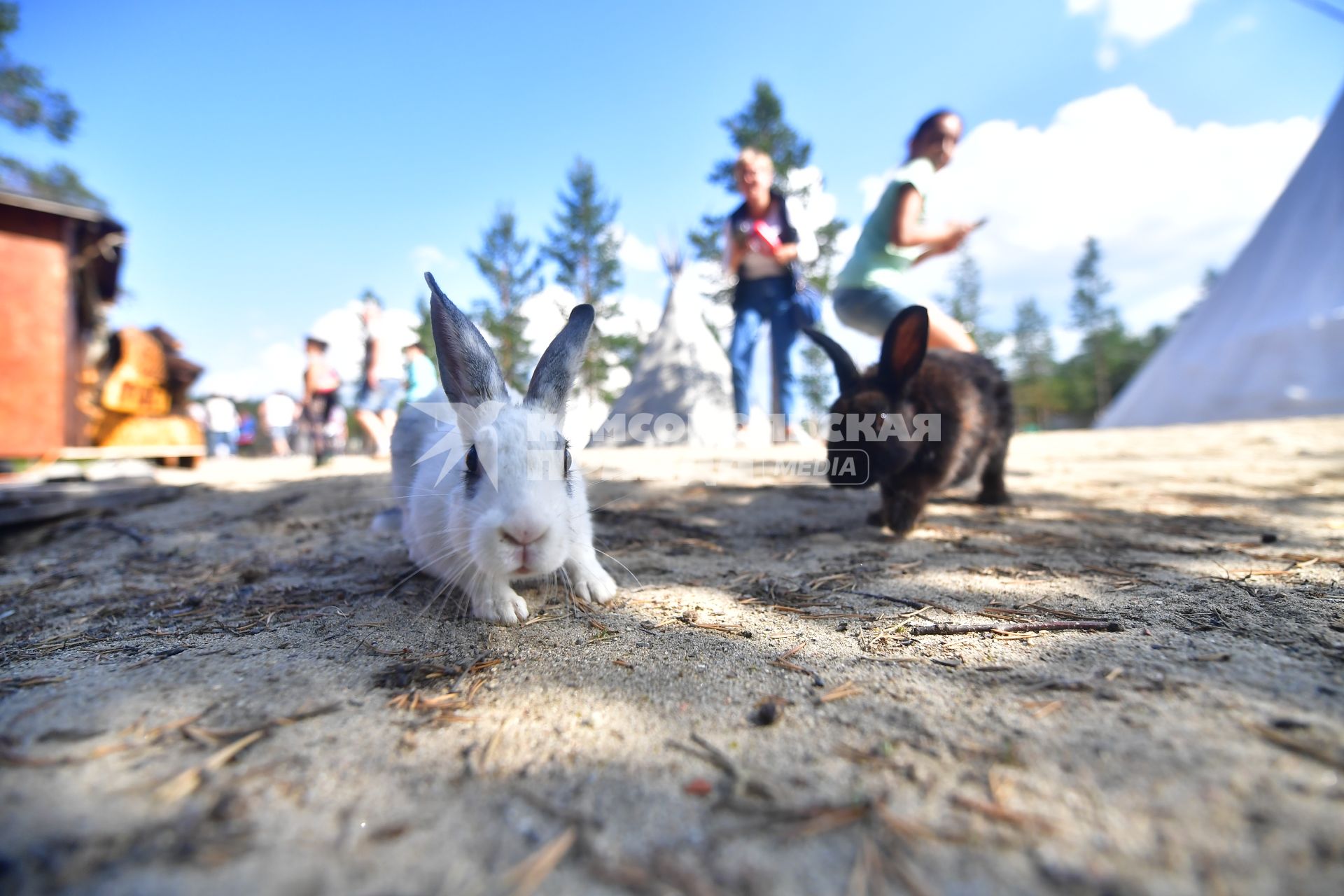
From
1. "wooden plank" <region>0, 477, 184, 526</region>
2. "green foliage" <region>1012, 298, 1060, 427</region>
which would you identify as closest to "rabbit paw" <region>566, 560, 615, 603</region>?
"wooden plank" <region>0, 477, 184, 526</region>

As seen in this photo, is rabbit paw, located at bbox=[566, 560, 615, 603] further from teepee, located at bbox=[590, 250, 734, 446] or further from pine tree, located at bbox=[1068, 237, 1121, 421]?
pine tree, located at bbox=[1068, 237, 1121, 421]

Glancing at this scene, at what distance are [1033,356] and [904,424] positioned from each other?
5048cm

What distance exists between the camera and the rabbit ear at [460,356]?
2.04m

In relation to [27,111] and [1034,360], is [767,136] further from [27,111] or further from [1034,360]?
[1034,360]

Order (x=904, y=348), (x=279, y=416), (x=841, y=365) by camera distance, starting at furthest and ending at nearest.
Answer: (x=279, y=416)
(x=841, y=365)
(x=904, y=348)

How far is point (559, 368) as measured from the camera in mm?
2139

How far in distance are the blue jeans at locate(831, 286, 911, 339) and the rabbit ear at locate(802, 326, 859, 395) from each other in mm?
1066

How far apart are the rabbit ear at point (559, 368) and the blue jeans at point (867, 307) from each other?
2.71 m

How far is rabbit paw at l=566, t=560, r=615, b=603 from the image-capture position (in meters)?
2.11

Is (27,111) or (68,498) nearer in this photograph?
(68,498)

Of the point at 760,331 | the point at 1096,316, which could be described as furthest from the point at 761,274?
the point at 1096,316

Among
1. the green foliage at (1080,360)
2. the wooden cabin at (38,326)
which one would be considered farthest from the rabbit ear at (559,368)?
the green foliage at (1080,360)

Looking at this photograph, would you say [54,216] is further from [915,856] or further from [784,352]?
[915,856]

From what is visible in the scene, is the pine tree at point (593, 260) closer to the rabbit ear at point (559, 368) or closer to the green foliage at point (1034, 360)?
the rabbit ear at point (559, 368)
